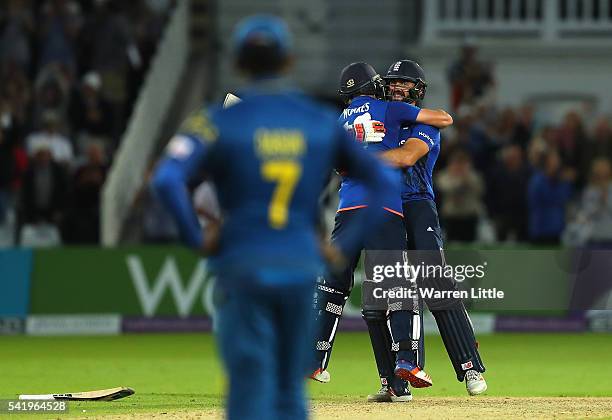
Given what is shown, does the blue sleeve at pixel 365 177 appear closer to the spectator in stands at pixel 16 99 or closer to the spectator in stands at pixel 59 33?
the spectator in stands at pixel 16 99

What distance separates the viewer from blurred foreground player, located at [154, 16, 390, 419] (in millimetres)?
7027

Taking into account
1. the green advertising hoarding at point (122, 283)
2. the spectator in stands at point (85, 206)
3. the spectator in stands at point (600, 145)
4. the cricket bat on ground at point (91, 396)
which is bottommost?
the green advertising hoarding at point (122, 283)

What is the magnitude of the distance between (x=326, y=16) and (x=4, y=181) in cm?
744

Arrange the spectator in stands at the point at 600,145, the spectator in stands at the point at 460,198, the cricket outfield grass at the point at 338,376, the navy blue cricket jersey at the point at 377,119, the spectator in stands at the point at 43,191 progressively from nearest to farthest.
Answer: the cricket outfield grass at the point at 338,376 < the navy blue cricket jersey at the point at 377,119 < the spectator in stands at the point at 460,198 < the spectator in stands at the point at 43,191 < the spectator in stands at the point at 600,145

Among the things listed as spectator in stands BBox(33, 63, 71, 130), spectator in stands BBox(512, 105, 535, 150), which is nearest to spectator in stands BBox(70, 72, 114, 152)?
spectator in stands BBox(33, 63, 71, 130)

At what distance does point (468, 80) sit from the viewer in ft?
82.9

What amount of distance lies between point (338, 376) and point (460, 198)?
7127 millimetres

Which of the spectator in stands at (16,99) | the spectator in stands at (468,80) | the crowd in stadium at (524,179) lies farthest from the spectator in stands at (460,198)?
the spectator in stands at (16,99)

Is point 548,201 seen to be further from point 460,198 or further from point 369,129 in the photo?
point 369,129

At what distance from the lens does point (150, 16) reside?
88.2ft

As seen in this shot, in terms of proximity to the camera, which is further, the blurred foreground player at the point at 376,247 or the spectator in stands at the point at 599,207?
the spectator in stands at the point at 599,207

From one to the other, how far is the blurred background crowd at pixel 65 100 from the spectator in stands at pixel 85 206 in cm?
1

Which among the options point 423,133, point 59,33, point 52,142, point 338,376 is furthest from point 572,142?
point 423,133

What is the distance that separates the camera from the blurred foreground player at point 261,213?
703 centimetres
